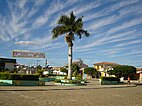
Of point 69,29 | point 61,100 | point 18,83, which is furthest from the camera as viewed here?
point 69,29

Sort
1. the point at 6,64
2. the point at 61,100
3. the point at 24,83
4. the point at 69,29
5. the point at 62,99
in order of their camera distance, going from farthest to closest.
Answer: the point at 6,64 → the point at 69,29 → the point at 24,83 → the point at 62,99 → the point at 61,100

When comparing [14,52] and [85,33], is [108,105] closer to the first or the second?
[85,33]

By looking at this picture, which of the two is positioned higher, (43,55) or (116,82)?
(43,55)

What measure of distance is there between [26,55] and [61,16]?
3194cm

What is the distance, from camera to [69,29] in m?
37.6

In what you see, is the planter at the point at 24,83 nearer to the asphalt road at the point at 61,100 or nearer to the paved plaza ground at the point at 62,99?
the paved plaza ground at the point at 62,99

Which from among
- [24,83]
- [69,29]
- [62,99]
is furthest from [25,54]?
[62,99]

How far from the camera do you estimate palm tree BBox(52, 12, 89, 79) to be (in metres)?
37.2

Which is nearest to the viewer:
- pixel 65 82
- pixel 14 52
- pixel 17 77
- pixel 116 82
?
pixel 17 77

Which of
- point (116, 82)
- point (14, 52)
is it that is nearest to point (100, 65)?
point (14, 52)

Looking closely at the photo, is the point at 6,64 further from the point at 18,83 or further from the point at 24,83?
the point at 18,83

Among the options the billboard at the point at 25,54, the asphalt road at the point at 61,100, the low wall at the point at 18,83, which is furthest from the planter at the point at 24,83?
the billboard at the point at 25,54

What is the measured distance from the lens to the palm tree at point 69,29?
122 ft

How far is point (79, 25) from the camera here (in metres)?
37.4
